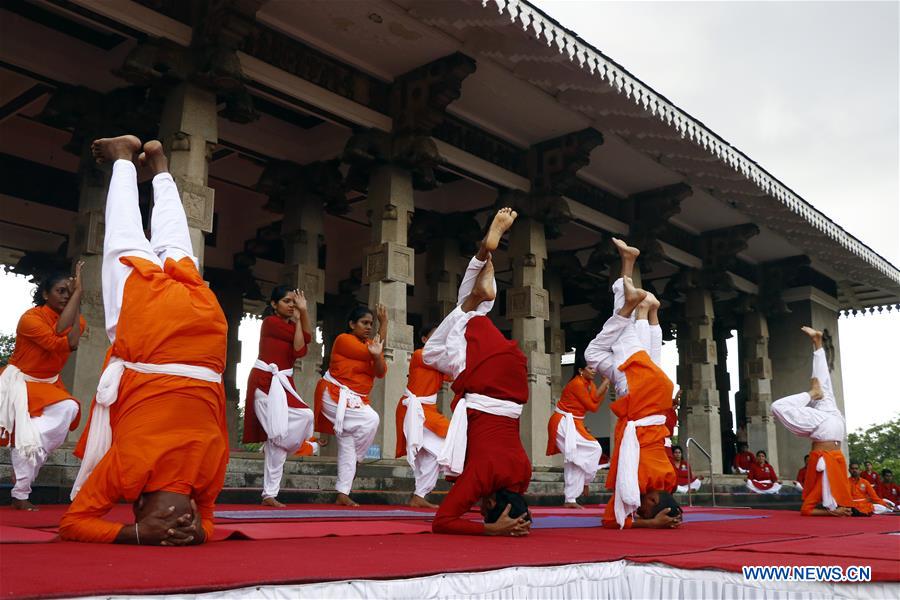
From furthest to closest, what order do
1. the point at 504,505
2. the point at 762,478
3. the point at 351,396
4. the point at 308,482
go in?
1. the point at 762,478
2. the point at 308,482
3. the point at 351,396
4. the point at 504,505

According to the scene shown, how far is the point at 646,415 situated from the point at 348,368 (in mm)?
2870

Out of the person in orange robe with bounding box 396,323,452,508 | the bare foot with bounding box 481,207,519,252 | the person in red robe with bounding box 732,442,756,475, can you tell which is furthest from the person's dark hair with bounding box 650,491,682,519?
the person in red robe with bounding box 732,442,756,475

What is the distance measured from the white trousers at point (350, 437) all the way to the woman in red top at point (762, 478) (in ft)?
32.1

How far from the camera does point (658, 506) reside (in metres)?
5.86

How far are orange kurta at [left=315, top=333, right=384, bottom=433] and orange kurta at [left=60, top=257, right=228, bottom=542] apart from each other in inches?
147

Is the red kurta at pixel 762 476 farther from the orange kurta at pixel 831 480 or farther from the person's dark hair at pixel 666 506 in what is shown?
the person's dark hair at pixel 666 506

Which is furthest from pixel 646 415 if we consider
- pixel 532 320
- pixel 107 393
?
pixel 532 320

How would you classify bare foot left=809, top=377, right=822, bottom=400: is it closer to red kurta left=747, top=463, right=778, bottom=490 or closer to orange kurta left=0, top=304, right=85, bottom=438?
red kurta left=747, top=463, right=778, bottom=490

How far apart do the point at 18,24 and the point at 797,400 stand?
9.39 m

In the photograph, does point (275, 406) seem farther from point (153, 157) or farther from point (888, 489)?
point (888, 489)

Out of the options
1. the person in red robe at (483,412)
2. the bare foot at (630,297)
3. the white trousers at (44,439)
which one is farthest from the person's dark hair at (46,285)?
the bare foot at (630,297)

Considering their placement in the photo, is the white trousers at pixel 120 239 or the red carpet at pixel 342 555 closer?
the red carpet at pixel 342 555

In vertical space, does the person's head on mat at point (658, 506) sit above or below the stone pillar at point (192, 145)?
below

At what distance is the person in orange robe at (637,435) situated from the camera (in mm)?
5758
